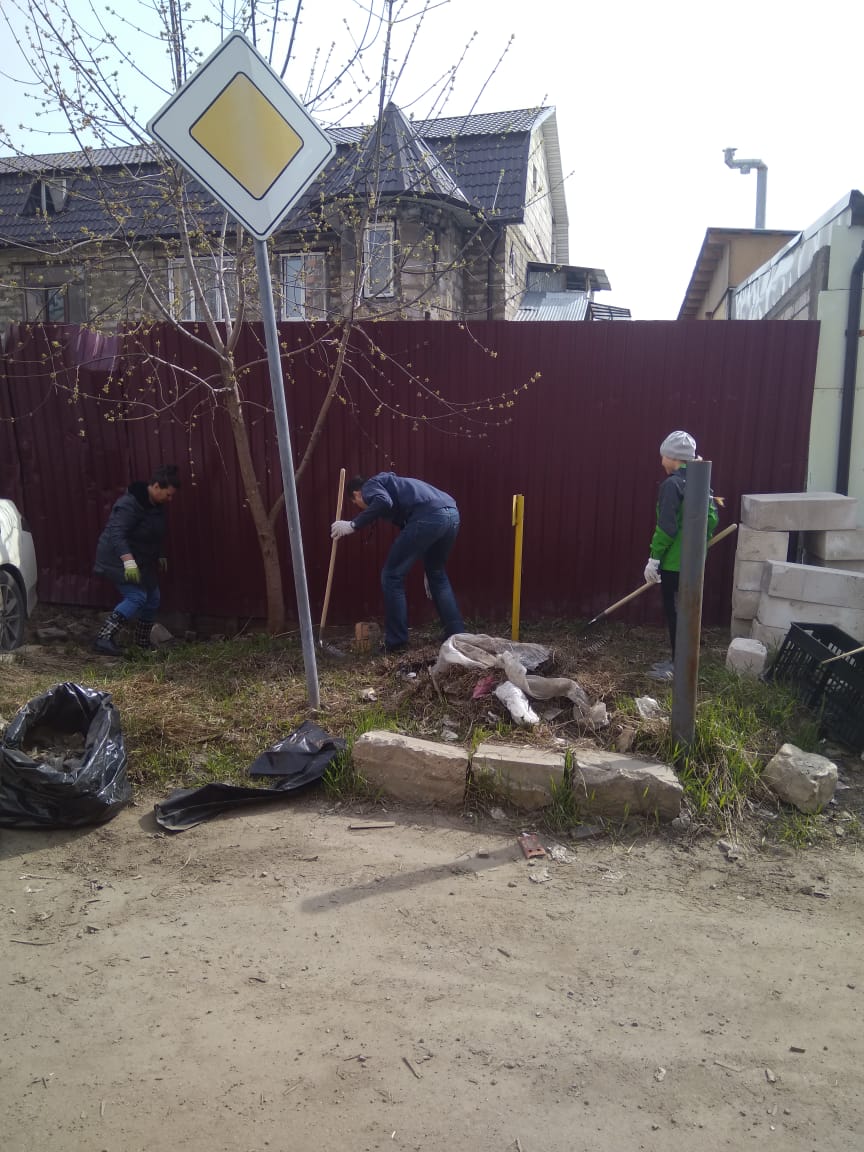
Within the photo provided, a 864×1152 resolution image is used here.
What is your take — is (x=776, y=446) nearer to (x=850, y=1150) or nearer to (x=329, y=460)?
(x=329, y=460)

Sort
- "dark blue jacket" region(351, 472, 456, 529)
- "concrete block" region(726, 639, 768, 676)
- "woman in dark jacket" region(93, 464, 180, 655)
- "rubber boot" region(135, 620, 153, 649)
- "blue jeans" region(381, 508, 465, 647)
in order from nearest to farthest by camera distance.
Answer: "concrete block" region(726, 639, 768, 676) < "dark blue jacket" region(351, 472, 456, 529) < "blue jeans" region(381, 508, 465, 647) < "woman in dark jacket" region(93, 464, 180, 655) < "rubber boot" region(135, 620, 153, 649)

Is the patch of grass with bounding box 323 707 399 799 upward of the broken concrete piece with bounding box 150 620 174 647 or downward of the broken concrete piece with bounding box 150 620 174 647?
upward

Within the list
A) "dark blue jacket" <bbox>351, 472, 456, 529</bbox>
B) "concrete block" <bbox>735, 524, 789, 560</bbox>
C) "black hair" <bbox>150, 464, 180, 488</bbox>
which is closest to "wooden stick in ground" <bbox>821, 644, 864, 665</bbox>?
"concrete block" <bbox>735, 524, 789, 560</bbox>

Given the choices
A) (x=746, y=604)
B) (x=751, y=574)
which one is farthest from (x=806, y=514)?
(x=746, y=604)

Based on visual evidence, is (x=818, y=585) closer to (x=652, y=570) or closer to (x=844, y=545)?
(x=844, y=545)

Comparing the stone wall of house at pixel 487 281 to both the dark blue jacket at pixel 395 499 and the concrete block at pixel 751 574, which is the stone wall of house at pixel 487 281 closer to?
the dark blue jacket at pixel 395 499

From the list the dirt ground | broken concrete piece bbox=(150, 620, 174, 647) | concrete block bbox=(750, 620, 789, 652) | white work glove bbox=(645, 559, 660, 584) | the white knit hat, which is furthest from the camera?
broken concrete piece bbox=(150, 620, 174, 647)

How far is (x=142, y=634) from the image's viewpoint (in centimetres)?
632

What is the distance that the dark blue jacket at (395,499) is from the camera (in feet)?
17.7

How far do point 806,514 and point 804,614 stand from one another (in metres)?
0.72

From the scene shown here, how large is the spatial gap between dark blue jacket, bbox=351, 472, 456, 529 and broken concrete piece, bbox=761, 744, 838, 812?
278 cm

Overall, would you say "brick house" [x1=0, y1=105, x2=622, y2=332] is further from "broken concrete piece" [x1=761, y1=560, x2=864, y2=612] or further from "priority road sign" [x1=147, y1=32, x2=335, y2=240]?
"broken concrete piece" [x1=761, y1=560, x2=864, y2=612]

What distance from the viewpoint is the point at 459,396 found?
20.7 feet

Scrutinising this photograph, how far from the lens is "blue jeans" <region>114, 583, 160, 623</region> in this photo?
20.2ft
